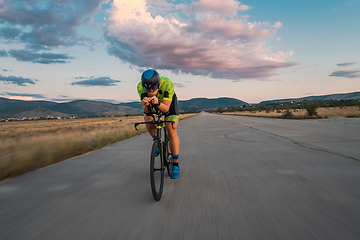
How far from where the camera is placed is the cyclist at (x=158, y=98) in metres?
3.34

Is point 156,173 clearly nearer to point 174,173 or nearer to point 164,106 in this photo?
point 174,173

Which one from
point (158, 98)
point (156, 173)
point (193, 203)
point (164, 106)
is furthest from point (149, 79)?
point (193, 203)

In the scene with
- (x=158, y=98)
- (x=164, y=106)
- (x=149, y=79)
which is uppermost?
(x=149, y=79)

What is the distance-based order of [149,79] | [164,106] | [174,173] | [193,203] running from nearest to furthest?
[193,203], [149,79], [164,106], [174,173]

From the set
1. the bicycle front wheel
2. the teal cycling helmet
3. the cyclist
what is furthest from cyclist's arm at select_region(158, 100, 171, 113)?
the bicycle front wheel

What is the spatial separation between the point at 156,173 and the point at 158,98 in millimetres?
1275

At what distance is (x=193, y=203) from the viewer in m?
3.14

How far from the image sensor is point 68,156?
7.64m

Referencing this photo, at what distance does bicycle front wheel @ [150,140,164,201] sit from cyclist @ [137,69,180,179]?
0.50ft

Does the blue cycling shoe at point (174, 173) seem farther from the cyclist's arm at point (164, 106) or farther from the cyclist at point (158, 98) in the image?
the cyclist's arm at point (164, 106)

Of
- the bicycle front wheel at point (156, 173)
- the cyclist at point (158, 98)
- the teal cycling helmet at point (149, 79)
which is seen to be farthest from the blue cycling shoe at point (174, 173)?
the teal cycling helmet at point (149, 79)

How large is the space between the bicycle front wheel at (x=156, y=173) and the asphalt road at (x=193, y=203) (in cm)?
15

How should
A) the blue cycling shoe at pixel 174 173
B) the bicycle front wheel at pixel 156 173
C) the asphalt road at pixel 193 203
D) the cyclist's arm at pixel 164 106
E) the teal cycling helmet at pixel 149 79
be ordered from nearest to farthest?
1. the asphalt road at pixel 193 203
2. the bicycle front wheel at pixel 156 173
3. the teal cycling helmet at pixel 149 79
4. the cyclist's arm at pixel 164 106
5. the blue cycling shoe at pixel 174 173

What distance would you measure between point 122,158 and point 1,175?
9.10 feet
